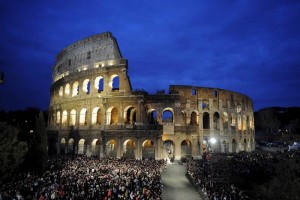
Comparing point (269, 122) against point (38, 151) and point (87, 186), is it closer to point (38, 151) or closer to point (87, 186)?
point (38, 151)

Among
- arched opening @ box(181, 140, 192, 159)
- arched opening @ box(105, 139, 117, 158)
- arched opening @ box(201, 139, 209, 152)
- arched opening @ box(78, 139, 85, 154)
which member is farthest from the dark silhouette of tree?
arched opening @ box(78, 139, 85, 154)

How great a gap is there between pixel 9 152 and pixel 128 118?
68.8 feet

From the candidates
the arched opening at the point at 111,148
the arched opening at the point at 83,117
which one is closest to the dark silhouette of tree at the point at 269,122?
the arched opening at the point at 111,148

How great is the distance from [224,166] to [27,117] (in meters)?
57.2

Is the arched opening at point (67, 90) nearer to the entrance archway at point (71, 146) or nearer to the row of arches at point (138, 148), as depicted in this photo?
the row of arches at point (138, 148)

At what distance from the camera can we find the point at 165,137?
34969 mm

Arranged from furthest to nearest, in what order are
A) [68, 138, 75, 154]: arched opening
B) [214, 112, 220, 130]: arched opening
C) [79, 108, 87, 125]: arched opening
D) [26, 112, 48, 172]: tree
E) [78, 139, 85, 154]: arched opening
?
[214, 112, 220, 130]: arched opening → [68, 138, 75, 154]: arched opening → [79, 108, 87, 125]: arched opening → [78, 139, 85, 154]: arched opening → [26, 112, 48, 172]: tree

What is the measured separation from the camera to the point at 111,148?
118 ft

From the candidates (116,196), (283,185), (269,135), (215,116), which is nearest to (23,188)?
(116,196)

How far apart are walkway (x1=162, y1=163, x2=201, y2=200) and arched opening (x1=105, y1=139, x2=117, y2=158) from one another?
10.6m

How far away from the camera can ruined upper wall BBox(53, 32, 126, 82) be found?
37.4 metres

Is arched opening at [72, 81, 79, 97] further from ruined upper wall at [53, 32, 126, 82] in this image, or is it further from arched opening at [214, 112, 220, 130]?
arched opening at [214, 112, 220, 130]

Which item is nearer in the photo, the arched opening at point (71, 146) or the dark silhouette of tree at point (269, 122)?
the arched opening at point (71, 146)

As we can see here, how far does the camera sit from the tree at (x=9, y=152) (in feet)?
60.1
